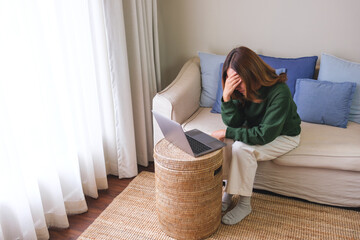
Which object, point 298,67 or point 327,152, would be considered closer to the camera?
point 327,152

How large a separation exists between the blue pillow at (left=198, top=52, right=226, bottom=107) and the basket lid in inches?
36.2

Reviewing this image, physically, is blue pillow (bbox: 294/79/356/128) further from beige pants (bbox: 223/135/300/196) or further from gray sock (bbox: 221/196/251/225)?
gray sock (bbox: 221/196/251/225)

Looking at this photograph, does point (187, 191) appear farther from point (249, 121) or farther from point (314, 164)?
point (314, 164)

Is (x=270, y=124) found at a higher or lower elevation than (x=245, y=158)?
higher

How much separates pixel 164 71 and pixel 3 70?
1.61 metres

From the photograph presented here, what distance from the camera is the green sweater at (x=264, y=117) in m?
1.74

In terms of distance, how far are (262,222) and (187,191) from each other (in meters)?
0.55

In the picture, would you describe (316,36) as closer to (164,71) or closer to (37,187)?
(164,71)

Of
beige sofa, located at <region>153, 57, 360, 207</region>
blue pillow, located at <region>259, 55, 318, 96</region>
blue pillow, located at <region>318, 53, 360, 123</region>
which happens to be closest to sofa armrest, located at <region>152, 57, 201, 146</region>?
beige sofa, located at <region>153, 57, 360, 207</region>

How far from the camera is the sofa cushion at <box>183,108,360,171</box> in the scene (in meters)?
1.88

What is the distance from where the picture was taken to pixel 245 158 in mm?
1815

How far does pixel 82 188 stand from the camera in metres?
2.12

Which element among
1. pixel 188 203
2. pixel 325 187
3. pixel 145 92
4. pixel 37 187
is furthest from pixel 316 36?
pixel 37 187

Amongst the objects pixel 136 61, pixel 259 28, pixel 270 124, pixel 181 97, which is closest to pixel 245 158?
pixel 270 124
